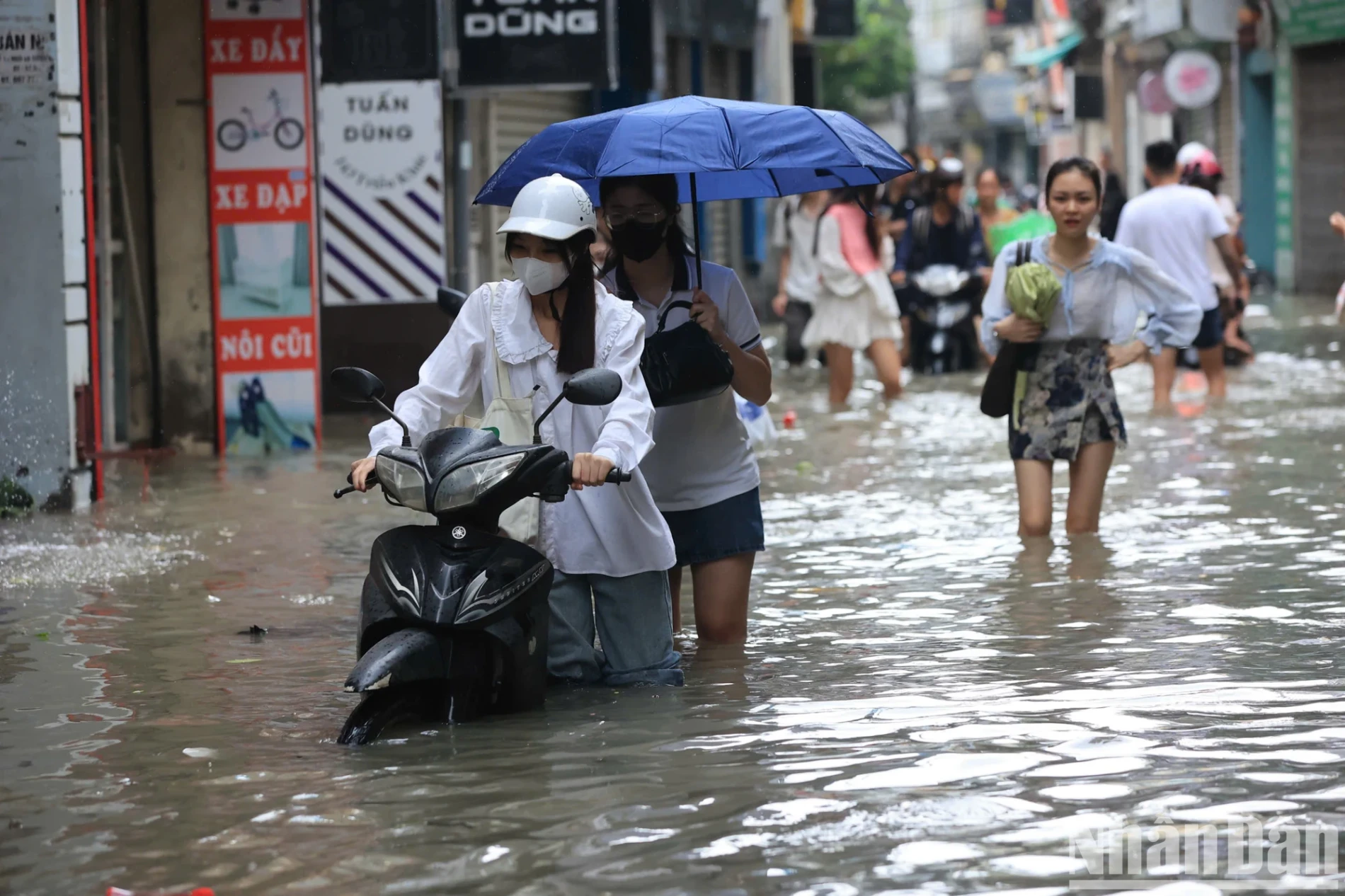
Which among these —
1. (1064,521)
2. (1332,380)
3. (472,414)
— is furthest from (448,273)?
(472,414)

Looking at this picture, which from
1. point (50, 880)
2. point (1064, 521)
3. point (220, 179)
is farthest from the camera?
point (220, 179)

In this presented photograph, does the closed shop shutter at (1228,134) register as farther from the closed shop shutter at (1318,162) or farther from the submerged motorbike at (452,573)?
the submerged motorbike at (452,573)

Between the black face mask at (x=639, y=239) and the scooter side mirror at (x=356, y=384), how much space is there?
1.11 meters

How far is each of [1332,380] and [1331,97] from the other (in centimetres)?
1533

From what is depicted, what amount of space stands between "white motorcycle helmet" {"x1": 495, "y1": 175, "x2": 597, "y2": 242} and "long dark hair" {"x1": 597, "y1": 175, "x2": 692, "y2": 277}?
2.23ft

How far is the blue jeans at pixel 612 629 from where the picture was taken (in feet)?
18.5

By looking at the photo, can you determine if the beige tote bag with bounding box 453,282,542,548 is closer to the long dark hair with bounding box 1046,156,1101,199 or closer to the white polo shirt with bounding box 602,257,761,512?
the white polo shirt with bounding box 602,257,761,512

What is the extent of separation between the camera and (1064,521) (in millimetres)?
9234

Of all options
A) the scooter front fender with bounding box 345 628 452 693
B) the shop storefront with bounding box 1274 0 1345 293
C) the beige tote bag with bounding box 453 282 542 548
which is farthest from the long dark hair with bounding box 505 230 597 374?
the shop storefront with bounding box 1274 0 1345 293

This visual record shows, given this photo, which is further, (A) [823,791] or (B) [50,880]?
(A) [823,791]

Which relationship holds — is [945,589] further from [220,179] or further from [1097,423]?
[220,179]

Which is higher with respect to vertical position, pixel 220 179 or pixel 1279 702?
pixel 220 179

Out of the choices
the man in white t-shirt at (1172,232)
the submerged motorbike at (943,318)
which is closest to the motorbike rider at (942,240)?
the submerged motorbike at (943,318)

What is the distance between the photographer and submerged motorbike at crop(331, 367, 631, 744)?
502 cm
